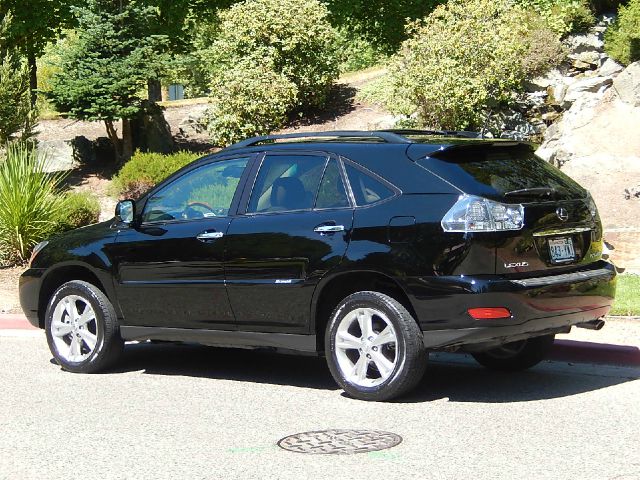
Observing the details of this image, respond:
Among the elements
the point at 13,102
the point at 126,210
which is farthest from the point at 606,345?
the point at 13,102

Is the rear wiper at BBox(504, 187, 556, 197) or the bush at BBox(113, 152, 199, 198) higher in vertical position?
the rear wiper at BBox(504, 187, 556, 197)

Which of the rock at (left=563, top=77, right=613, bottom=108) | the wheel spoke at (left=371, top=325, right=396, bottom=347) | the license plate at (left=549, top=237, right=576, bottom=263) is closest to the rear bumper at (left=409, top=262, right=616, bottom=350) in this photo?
the license plate at (left=549, top=237, right=576, bottom=263)

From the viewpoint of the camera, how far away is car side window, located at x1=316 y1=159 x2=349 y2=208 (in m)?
7.62

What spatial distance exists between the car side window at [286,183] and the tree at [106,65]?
51.7 feet

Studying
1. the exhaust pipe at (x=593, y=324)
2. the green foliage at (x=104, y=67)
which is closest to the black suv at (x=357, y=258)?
the exhaust pipe at (x=593, y=324)

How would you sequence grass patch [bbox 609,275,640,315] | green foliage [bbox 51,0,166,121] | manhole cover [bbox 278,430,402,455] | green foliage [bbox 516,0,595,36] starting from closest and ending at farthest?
manhole cover [bbox 278,430,402,455]
grass patch [bbox 609,275,640,315]
green foliage [bbox 516,0,595,36]
green foliage [bbox 51,0,166,121]

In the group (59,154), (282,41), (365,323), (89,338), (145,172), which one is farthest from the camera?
(59,154)

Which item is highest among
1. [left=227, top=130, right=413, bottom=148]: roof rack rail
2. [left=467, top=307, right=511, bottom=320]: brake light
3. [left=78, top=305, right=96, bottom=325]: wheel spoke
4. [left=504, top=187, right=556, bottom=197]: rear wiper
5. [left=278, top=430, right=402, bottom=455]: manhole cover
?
[left=227, top=130, right=413, bottom=148]: roof rack rail

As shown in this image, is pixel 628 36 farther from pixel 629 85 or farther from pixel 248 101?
pixel 248 101

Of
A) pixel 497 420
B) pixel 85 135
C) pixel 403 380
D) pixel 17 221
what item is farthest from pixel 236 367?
pixel 85 135

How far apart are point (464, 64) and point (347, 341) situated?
12.7 m

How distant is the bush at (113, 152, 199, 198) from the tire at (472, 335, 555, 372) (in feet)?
38.9

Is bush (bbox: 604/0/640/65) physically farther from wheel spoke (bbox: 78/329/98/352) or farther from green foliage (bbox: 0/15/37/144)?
wheel spoke (bbox: 78/329/98/352)

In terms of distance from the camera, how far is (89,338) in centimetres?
Result: 902
